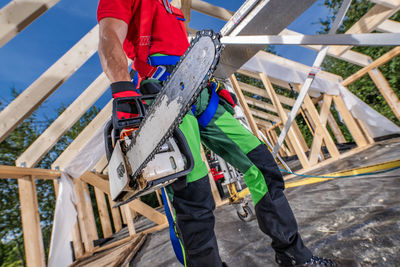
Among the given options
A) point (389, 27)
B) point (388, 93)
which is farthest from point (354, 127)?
point (389, 27)

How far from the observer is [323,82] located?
417cm

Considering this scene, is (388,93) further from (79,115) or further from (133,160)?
(79,115)

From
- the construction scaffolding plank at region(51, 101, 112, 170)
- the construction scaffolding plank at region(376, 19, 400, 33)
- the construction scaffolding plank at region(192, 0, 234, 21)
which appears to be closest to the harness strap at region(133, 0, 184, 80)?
the construction scaffolding plank at region(192, 0, 234, 21)

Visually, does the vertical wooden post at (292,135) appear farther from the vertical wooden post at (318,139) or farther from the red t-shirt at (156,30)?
the red t-shirt at (156,30)

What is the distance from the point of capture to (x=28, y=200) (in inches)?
95.4

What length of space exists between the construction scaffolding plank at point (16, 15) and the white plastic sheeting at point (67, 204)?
222cm

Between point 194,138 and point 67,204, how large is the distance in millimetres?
3152

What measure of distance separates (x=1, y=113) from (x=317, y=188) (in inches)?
134

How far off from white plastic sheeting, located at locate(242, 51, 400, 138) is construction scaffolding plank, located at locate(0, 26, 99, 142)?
2694mm

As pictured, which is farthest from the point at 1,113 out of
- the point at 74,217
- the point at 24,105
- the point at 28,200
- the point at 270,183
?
the point at 270,183

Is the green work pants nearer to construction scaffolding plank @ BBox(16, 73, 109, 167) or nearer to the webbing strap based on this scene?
the webbing strap

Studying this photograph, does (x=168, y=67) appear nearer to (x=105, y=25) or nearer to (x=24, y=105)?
(x=105, y=25)

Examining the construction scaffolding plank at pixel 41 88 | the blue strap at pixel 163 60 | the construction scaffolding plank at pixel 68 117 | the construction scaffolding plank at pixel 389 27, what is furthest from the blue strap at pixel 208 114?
the construction scaffolding plank at pixel 389 27

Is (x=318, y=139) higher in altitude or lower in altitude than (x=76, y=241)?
higher
